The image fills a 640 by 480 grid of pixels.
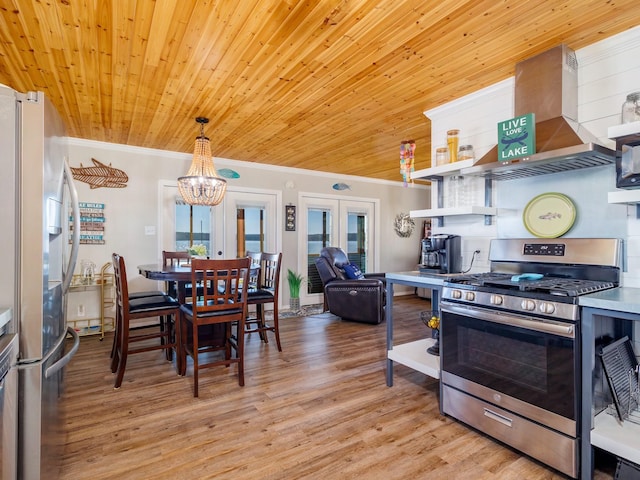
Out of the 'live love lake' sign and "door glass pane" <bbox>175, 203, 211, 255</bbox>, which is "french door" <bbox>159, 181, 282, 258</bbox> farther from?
the 'live love lake' sign

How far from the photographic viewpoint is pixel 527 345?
71.9 inches

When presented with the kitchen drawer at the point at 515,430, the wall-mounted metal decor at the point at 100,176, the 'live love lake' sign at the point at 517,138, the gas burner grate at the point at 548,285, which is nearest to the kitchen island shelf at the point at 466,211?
the 'live love lake' sign at the point at 517,138

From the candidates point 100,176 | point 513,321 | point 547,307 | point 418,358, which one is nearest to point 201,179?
point 100,176

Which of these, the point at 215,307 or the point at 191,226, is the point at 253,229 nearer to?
the point at 191,226

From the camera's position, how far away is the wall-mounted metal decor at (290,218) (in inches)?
228

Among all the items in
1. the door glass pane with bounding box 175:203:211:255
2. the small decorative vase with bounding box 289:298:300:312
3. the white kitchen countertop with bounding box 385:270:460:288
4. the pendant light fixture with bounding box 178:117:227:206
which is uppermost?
the pendant light fixture with bounding box 178:117:227:206

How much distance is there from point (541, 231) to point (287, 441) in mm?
2086

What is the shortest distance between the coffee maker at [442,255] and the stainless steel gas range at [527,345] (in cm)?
39

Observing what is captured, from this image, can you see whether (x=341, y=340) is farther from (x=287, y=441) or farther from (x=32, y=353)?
(x=32, y=353)

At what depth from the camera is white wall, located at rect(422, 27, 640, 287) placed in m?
2.01

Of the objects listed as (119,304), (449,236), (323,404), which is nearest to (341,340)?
(323,404)

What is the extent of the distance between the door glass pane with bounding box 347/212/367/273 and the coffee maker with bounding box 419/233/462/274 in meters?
3.78

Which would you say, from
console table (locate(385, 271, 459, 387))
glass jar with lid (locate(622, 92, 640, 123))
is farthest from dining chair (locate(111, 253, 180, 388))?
glass jar with lid (locate(622, 92, 640, 123))

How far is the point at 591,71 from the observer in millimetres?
2193
